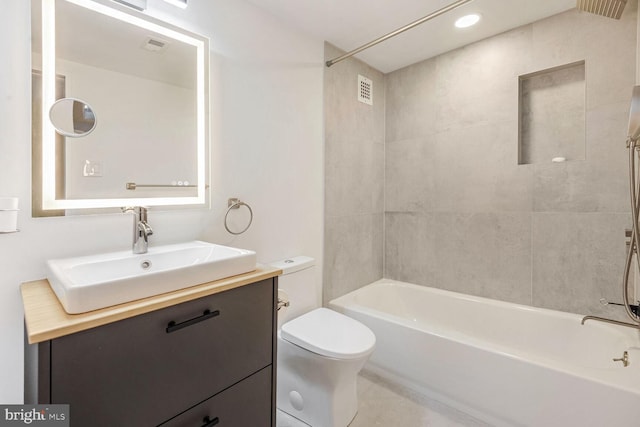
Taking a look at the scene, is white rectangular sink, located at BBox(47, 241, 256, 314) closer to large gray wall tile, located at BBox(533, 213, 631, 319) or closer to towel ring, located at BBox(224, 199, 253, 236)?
towel ring, located at BBox(224, 199, 253, 236)

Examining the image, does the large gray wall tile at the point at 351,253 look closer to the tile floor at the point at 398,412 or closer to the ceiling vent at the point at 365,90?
the tile floor at the point at 398,412

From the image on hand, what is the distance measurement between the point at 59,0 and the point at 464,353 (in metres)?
2.47

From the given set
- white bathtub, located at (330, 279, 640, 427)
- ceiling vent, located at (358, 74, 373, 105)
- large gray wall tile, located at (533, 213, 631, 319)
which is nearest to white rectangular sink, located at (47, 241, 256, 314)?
white bathtub, located at (330, 279, 640, 427)

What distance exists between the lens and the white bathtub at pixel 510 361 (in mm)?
1334

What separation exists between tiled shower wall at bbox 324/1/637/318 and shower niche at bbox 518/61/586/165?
95 millimetres

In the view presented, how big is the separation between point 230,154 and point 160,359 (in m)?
1.10

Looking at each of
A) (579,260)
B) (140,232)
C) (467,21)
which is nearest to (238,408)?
(140,232)

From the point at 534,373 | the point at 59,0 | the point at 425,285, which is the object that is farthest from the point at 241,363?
the point at 425,285

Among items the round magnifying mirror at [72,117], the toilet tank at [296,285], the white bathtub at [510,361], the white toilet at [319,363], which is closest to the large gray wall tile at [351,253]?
the white bathtub at [510,361]

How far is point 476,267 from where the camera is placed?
A: 2.33 m

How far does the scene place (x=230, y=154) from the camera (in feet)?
5.46

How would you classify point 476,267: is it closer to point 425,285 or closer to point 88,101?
point 425,285

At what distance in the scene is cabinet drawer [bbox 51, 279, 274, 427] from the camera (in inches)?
28.8

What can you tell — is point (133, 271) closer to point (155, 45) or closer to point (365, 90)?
point (155, 45)
